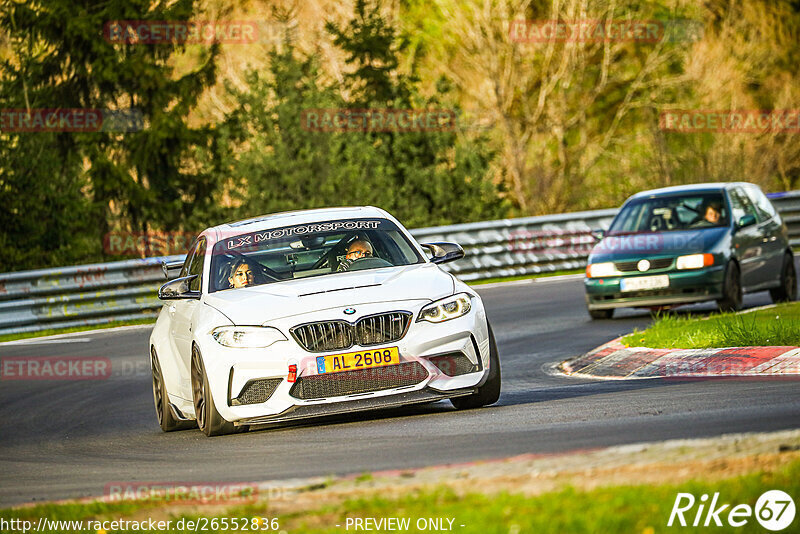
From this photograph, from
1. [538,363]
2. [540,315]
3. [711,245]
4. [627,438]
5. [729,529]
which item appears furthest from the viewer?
[540,315]

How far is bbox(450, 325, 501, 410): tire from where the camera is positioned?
32.7ft

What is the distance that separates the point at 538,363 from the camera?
14.1 m

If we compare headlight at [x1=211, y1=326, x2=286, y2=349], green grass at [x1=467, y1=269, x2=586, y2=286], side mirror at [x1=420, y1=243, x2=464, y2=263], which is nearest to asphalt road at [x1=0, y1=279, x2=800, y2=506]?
headlight at [x1=211, y1=326, x2=286, y2=349]

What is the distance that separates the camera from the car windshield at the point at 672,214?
1784 cm

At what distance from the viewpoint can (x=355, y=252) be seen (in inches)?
427

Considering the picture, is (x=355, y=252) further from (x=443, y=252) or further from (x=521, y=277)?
(x=521, y=277)

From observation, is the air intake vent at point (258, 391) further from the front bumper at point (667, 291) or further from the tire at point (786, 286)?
the tire at point (786, 286)

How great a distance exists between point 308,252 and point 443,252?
3.62 ft

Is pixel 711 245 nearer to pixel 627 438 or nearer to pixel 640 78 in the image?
pixel 627 438

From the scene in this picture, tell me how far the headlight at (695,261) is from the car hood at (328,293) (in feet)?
24.1

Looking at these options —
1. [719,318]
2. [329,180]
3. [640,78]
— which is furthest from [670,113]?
[719,318]

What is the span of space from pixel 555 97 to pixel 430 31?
14.3 feet

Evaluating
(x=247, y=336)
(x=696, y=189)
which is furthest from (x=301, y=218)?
(x=696, y=189)

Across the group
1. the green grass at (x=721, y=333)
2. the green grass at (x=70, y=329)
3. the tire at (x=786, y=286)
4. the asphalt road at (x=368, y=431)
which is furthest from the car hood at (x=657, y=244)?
the green grass at (x=70, y=329)
